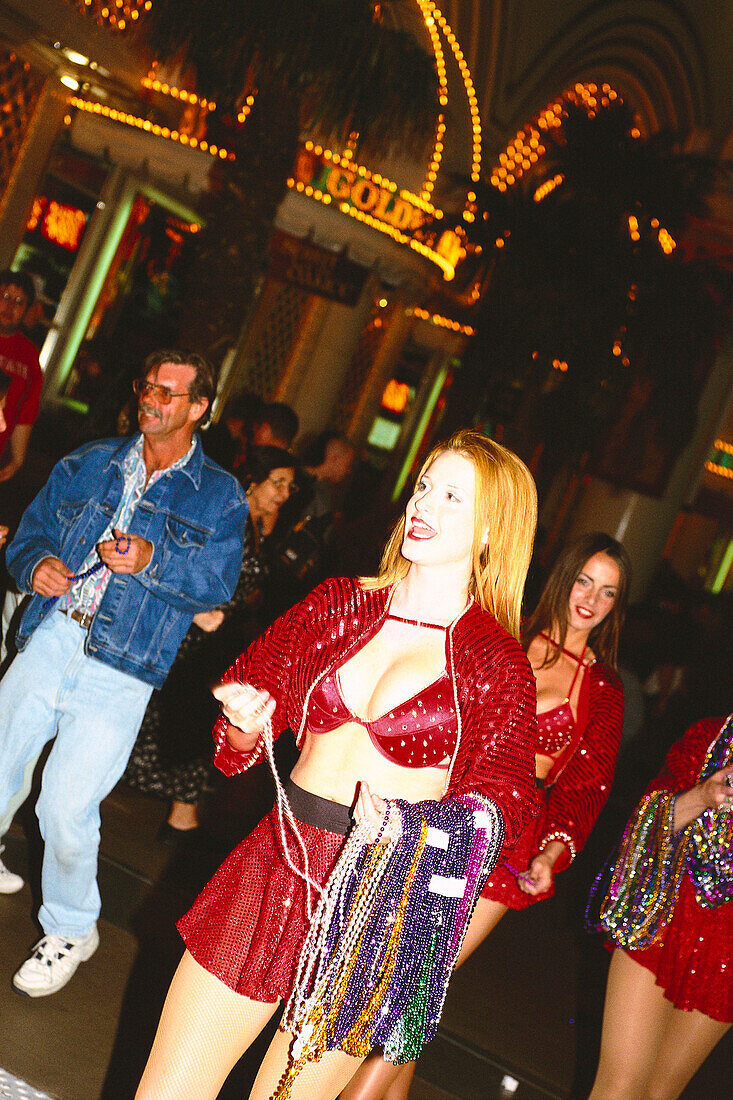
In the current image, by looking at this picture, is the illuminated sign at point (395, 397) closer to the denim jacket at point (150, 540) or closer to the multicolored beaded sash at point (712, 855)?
the denim jacket at point (150, 540)

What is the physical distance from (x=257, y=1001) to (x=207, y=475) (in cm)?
185

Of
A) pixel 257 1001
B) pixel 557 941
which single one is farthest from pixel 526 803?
pixel 557 941

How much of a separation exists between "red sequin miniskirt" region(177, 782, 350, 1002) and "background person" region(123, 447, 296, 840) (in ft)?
7.93

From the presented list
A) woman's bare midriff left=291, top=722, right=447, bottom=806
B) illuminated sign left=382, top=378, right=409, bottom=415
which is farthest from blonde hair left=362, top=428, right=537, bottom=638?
illuminated sign left=382, top=378, right=409, bottom=415

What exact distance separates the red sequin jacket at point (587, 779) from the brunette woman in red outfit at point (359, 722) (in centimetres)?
118

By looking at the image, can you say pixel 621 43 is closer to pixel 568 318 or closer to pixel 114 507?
pixel 568 318

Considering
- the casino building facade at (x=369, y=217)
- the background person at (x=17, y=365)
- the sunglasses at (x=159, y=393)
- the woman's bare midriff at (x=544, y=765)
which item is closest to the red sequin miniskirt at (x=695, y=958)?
the woman's bare midriff at (x=544, y=765)

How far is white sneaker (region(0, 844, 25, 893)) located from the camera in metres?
3.90

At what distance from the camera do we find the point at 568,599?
362cm

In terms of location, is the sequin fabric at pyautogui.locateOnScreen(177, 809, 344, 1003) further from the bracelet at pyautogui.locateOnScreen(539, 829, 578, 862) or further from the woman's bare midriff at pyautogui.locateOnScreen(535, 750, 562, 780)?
the woman's bare midriff at pyautogui.locateOnScreen(535, 750, 562, 780)

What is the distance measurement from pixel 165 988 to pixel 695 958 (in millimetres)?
1861

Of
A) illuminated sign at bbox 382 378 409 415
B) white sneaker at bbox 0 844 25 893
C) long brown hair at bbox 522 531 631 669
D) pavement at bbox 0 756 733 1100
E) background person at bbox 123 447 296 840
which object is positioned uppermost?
illuminated sign at bbox 382 378 409 415

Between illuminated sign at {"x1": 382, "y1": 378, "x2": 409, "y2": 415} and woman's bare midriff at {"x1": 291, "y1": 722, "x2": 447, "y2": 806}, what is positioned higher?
illuminated sign at {"x1": 382, "y1": 378, "x2": 409, "y2": 415}

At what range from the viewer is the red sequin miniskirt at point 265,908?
2.14 m
